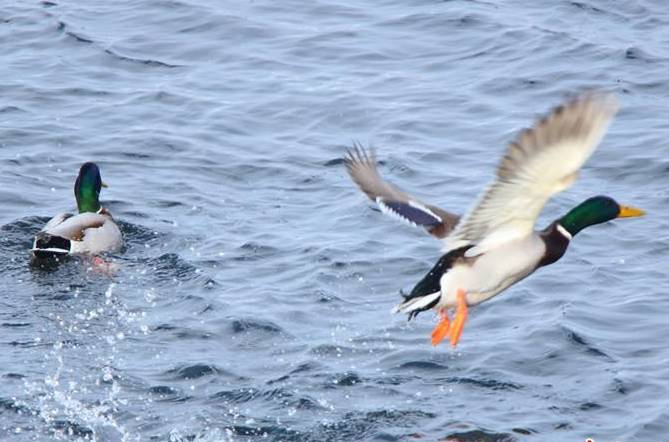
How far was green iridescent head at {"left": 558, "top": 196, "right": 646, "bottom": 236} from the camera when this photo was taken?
8.92 m

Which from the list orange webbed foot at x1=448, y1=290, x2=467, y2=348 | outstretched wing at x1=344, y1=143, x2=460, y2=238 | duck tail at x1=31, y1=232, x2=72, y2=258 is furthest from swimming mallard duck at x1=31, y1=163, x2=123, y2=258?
orange webbed foot at x1=448, y1=290, x2=467, y2=348

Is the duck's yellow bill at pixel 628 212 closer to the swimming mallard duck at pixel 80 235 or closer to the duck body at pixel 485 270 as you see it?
the duck body at pixel 485 270

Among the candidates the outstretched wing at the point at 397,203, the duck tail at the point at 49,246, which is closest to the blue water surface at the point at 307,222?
the duck tail at the point at 49,246

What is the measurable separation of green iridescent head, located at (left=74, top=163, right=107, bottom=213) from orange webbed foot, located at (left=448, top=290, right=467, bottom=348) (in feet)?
15.7

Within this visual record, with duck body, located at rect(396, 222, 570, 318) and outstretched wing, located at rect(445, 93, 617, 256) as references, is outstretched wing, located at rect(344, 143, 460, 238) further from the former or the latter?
outstretched wing, located at rect(445, 93, 617, 256)

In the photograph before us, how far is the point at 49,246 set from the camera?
11.8m

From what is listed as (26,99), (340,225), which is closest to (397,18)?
(26,99)

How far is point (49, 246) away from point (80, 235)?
394 millimetres

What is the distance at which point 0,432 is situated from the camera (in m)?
8.82

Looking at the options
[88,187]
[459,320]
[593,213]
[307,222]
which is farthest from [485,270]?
[88,187]

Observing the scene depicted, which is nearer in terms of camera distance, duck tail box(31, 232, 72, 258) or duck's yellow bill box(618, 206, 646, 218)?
duck's yellow bill box(618, 206, 646, 218)

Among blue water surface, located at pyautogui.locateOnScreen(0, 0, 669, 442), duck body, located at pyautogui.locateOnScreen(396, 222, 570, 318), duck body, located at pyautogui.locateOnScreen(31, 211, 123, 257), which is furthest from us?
duck body, located at pyautogui.locateOnScreen(31, 211, 123, 257)

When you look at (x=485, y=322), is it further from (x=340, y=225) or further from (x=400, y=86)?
(x=400, y=86)

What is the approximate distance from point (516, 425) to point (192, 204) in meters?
4.63
